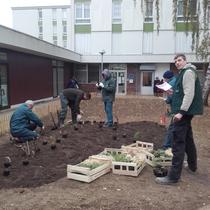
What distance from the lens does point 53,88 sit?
80.9 feet

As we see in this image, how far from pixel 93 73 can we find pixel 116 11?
650cm

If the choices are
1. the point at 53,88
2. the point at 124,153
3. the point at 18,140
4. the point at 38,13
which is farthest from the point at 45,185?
the point at 38,13

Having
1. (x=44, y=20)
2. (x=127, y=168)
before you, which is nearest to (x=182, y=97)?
(x=127, y=168)

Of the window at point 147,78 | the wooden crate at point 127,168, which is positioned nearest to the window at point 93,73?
the window at point 147,78

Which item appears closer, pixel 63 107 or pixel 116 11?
pixel 63 107

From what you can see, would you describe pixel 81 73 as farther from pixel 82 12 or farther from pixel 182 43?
pixel 182 43

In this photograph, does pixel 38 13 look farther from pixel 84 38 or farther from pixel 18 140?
pixel 18 140

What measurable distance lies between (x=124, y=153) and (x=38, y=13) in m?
34.5

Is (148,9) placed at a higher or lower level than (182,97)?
higher

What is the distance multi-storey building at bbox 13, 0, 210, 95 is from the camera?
3119cm

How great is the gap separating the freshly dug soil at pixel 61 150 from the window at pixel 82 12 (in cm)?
2513

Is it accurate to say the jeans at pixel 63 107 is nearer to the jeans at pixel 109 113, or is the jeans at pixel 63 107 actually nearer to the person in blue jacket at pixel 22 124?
the jeans at pixel 109 113

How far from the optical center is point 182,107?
468 centimetres

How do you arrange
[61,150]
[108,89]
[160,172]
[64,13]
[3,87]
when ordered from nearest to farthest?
[160,172]
[61,150]
[108,89]
[3,87]
[64,13]
